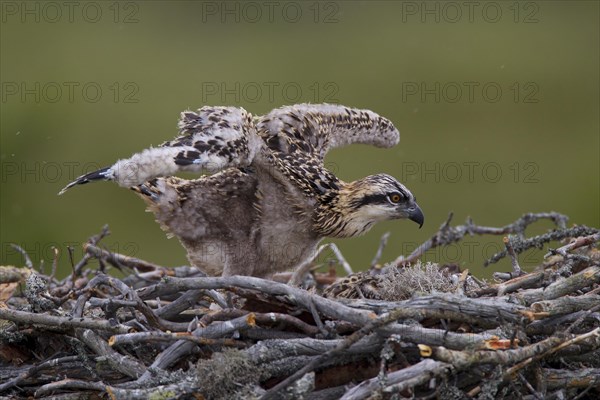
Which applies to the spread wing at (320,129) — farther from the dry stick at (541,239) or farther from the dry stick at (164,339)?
the dry stick at (164,339)

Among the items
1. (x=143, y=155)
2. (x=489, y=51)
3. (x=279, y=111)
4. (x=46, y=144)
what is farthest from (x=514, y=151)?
(x=143, y=155)

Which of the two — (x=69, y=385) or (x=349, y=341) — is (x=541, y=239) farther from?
(x=69, y=385)

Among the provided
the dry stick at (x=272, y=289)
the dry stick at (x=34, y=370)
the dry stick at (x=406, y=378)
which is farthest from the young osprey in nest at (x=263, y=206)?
the dry stick at (x=406, y=378)

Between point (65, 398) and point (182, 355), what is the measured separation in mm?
611

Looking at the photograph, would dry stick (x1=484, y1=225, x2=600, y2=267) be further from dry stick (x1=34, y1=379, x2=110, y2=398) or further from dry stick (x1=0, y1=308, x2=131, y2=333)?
dry stick (x1=34, y1=379, x2=110, y2=398)

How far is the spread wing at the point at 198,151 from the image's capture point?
7.14m

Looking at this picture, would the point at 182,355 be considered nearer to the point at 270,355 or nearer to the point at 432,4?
the point at 270,355

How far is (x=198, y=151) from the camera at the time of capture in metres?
7.37

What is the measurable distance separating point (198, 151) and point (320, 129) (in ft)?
5.24

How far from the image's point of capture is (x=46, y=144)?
17.7 meters

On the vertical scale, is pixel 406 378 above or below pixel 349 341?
below

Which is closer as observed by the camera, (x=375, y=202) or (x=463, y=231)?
Result: (x=375, y=202)

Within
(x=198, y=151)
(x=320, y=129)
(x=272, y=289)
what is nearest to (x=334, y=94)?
(x=320, y=129)

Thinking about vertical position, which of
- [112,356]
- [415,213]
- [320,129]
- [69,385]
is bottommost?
[69,385]
